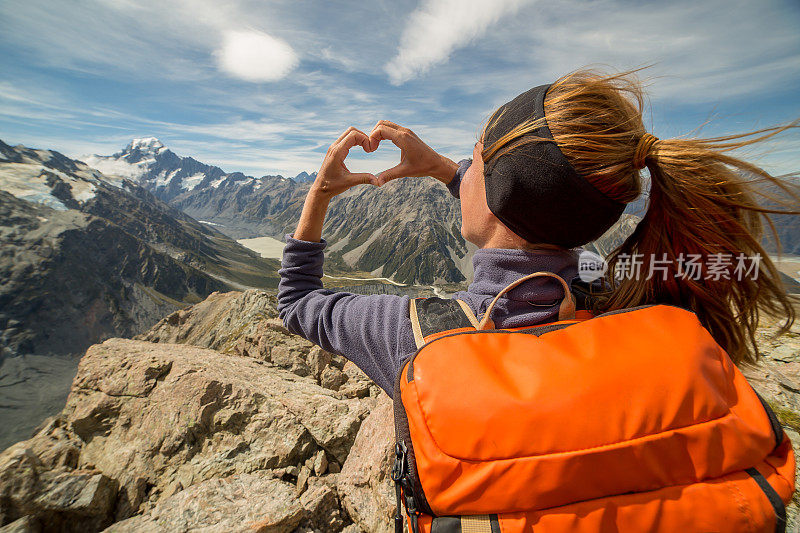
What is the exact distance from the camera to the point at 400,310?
116 inches

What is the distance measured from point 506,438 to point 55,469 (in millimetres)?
9378

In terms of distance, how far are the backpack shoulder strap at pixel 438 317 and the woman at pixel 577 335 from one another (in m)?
0.02

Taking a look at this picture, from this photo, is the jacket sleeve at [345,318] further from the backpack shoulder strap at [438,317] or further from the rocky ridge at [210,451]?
the rocky ridge at [210,451]

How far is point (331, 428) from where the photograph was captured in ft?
22.1

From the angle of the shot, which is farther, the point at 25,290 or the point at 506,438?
the point at 25,290

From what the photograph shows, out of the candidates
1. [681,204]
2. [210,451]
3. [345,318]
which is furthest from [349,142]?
[210,451]

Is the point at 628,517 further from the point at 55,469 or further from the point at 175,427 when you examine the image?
the point at 55,469

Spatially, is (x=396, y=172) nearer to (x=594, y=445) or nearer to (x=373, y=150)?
(x=373, y=150)

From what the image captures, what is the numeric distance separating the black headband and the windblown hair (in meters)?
0.07

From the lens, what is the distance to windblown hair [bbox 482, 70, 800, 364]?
101 inches

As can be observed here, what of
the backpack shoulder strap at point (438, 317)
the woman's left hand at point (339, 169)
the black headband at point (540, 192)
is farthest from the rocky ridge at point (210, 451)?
the woman's left hand at point (339, 169)

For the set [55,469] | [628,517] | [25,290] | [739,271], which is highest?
[739,271]

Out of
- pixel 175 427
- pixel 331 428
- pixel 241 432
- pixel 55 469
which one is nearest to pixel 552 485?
pixel 331 428

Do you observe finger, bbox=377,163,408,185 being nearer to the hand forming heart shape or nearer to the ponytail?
the hand forming heart shape
